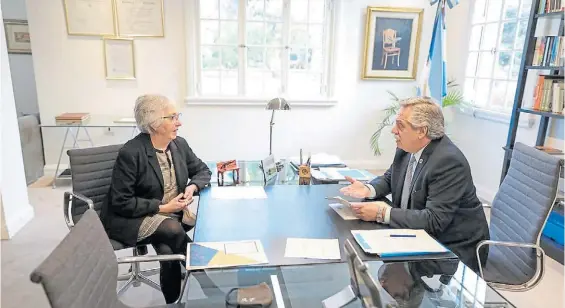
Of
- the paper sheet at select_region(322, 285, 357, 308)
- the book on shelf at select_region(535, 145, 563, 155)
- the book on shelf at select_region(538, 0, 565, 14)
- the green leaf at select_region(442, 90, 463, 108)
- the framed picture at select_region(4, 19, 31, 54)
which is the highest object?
the book on shelf at select_region(538, 0, 565, 14)

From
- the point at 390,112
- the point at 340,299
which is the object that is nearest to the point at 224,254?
the point at 340,299

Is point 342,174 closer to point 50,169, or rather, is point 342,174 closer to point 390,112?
point 390,112

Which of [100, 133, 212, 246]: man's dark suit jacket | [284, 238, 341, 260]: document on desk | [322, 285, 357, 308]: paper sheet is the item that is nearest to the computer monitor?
[322, 285, 357, 308]: paper sheet

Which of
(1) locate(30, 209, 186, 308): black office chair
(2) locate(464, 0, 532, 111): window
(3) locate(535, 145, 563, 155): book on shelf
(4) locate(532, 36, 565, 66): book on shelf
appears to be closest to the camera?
(1) locate(30, 209, 186, 308): black office chair

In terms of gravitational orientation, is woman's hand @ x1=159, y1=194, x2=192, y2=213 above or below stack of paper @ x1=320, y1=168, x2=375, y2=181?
below

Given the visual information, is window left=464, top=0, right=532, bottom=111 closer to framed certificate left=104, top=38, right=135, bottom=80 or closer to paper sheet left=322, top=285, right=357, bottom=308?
paper sheet left=322, top=285, right=357, bottom=308

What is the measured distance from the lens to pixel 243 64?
4418 millimetres

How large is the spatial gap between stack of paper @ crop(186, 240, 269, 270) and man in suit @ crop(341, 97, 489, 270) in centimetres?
52

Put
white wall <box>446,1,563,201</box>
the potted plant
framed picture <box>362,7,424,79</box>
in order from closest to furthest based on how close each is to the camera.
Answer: white wall <box>446,1,563,201</box> → the potted plant → framed picture <box>362,7,424,79</box>

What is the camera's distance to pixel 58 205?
3561 millimetres

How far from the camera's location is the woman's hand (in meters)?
1.96

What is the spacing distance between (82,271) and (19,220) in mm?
2503

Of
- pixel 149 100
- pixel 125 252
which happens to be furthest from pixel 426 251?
pixel 125 252

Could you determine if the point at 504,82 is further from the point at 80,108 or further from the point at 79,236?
the point at 80,108
